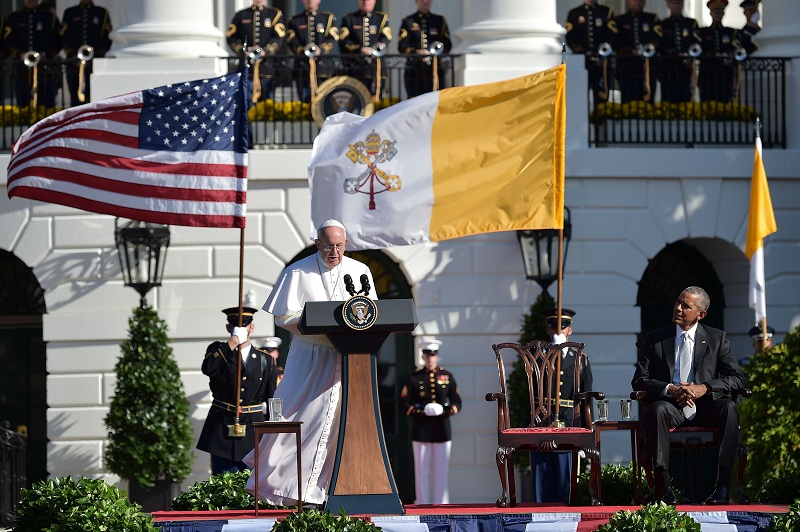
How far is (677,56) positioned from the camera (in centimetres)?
2225

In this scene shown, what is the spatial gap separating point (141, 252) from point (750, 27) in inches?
313

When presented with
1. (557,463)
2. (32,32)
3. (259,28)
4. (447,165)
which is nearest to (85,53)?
(32,32)

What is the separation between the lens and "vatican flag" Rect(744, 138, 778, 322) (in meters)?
18.8

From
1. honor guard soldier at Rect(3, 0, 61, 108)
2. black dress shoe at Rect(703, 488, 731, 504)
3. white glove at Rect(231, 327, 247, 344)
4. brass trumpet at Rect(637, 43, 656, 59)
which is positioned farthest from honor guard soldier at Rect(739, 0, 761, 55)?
black dress shoe at Rect(703, 488, 731, 504)

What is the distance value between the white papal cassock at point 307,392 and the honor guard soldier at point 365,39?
343 inches

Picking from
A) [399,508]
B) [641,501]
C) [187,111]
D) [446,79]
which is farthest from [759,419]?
[446,79]

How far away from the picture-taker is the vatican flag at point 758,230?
18.8 meters

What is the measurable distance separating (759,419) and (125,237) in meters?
7.98

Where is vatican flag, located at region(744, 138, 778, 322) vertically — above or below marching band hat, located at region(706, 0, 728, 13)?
below

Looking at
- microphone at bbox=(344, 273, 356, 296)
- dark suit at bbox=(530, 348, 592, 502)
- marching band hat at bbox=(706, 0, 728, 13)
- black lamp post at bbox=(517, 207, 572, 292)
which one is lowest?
dark suit at bbox=(530, 348, 592, 502)

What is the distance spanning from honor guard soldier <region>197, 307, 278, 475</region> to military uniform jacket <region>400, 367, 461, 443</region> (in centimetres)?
191

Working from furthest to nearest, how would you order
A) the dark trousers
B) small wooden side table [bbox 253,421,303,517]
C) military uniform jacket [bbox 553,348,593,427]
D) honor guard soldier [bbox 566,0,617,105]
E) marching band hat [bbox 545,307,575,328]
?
honor guard soldier [bbox 566,0,617,105]
marching band hat [bbox 545,307,575,328]
military uniform jacket [bbox 553,348,593,427]
the dark trousers
small wooden side table [bbox 253,421,303,517]

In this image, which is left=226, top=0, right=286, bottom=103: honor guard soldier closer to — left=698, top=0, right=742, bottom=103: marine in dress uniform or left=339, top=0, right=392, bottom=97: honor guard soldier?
left=339, top=0, right=392, bottom=97: honor guard soldier

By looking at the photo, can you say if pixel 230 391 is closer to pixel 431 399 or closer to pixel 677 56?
pixel 431 399
